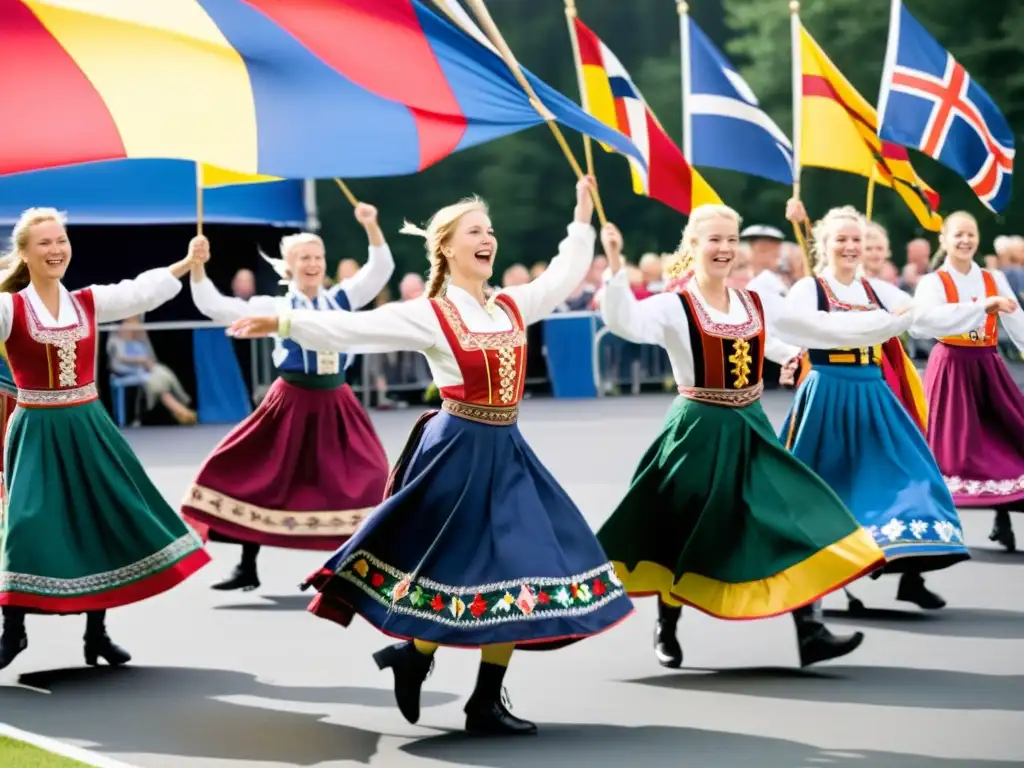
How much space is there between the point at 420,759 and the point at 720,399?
6.04 ft

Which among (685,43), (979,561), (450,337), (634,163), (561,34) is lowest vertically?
(979,561)

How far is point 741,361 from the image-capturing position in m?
6.84

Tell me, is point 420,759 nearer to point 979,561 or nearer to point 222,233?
point 979,561

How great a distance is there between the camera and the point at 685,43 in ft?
32.9

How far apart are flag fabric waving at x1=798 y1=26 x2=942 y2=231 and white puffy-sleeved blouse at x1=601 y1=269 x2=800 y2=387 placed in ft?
9.97

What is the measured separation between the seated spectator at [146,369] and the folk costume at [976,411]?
30.2ft

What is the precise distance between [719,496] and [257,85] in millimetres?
2521

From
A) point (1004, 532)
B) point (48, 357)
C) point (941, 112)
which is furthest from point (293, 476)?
point (941, 112)

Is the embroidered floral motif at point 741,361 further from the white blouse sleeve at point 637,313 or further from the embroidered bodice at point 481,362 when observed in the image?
the embroidered bodice at point 481,362

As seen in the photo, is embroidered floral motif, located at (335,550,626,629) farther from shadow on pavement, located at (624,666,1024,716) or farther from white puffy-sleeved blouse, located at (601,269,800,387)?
white puffy-sleeved blouse, located at (601,269,800,387)

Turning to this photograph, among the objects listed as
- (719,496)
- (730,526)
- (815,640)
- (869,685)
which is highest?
(719,496)

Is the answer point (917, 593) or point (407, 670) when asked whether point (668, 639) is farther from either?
point (917, 593)

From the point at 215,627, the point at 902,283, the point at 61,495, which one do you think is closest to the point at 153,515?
the point at 61,495

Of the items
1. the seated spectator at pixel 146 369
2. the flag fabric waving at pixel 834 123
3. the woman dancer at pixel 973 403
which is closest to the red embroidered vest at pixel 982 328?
the woman dancer at pixel 973 403
